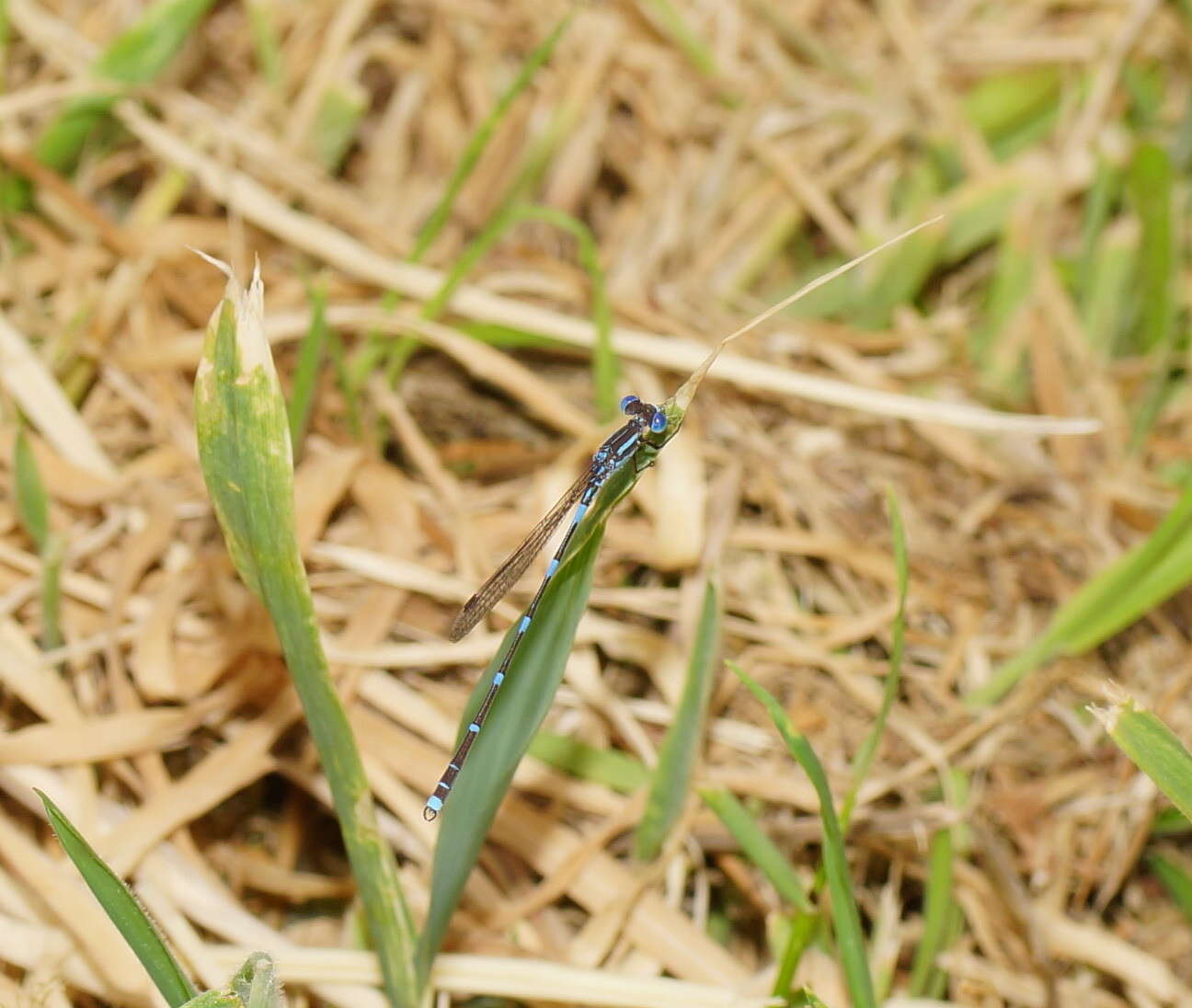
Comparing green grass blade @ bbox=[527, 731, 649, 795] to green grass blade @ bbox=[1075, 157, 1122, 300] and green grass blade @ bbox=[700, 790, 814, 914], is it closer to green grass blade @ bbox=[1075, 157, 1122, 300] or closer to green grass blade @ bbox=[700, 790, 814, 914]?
green grass blade @ bbox=[700, 790, 814, 914]

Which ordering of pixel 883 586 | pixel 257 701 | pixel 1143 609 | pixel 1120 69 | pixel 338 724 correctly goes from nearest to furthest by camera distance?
1. pixel 338 724
2. pixel 257 701
3. pixel 1143 609
4. pixel 883 586
5. pixel 1120 69

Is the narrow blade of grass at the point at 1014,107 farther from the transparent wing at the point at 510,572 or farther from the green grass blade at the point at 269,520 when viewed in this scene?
the green grass blade at the point at 269,520

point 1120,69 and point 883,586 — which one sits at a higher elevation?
point 1120,69

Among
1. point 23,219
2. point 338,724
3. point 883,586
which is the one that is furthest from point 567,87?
point 338,724

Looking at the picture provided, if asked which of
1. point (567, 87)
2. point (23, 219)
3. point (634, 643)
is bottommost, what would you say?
point (634, 643)

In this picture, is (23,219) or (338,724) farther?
(23,219)

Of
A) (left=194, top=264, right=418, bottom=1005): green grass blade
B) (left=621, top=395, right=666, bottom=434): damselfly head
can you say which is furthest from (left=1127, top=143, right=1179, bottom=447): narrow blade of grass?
(left=194, top=264, right=418, bottom=1005): green grass blade

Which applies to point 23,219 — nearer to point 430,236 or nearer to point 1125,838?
point 430,236
